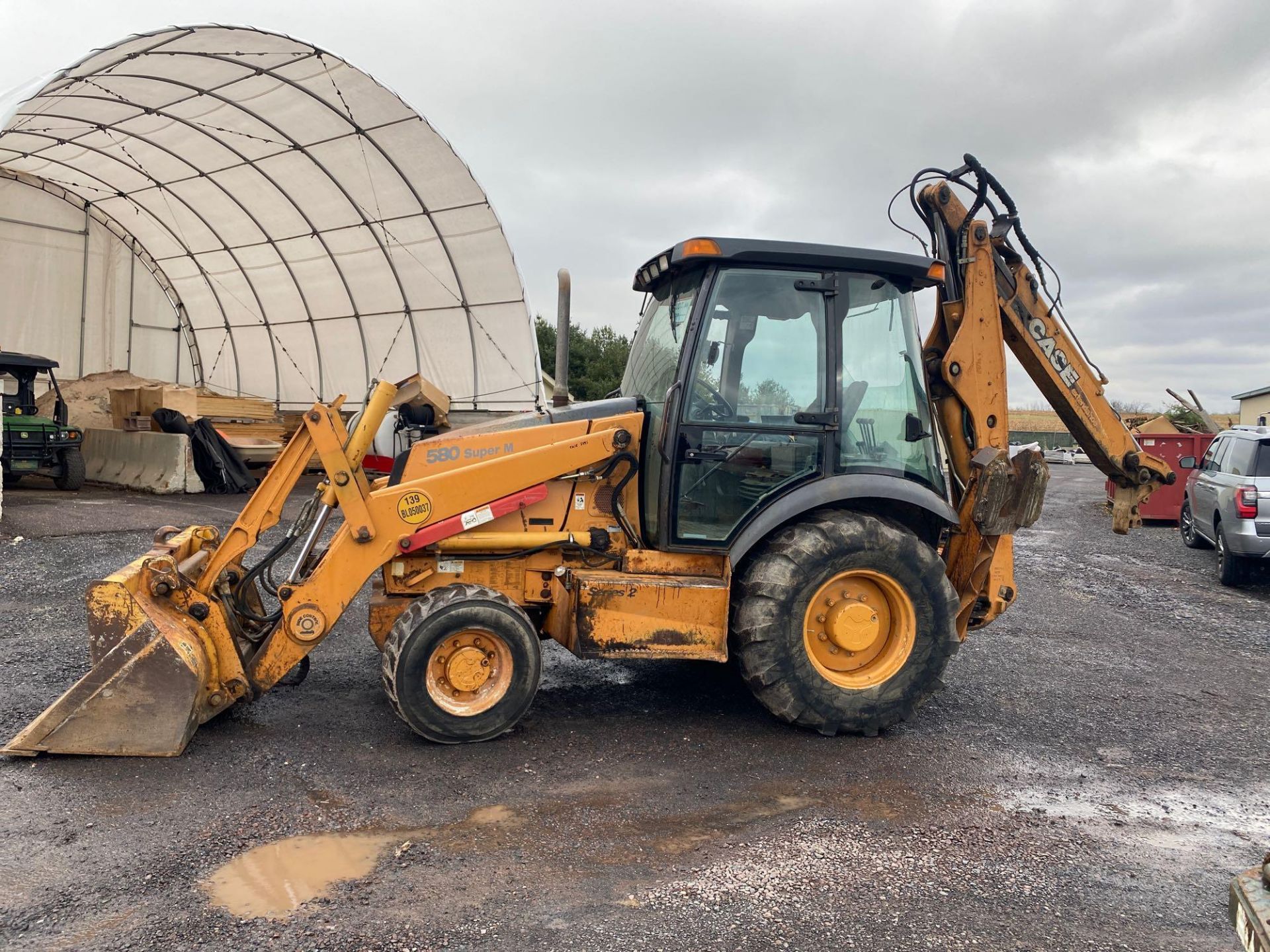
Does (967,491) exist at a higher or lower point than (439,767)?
higher

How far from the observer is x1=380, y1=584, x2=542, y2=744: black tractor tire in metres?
4.26

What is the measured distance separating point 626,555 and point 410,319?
1349 cm

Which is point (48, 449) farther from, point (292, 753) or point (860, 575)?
point (860, 575)

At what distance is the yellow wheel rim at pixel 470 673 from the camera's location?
14.4 ft

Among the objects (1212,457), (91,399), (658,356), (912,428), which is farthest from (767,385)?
(91,399)

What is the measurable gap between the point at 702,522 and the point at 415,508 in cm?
147

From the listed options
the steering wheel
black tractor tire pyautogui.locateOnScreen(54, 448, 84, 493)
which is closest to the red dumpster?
the steering wheel

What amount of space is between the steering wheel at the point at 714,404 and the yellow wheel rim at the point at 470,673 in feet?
5.08

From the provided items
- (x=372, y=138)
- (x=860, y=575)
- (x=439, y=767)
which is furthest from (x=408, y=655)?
(x=372, y=138)

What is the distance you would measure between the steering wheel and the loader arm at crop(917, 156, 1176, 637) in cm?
133

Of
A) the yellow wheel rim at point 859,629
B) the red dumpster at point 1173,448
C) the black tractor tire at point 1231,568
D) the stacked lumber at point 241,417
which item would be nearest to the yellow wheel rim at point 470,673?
the yellow wheel rim at point 859,629

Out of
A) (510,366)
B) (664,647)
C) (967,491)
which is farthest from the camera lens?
(510,366)

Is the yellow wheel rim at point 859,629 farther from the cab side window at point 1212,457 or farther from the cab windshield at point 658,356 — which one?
the cab side window at point 1212,457

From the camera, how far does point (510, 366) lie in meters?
16.3
